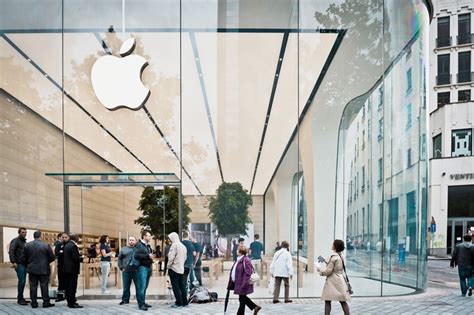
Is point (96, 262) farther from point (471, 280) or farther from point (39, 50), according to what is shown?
point (471, 280)

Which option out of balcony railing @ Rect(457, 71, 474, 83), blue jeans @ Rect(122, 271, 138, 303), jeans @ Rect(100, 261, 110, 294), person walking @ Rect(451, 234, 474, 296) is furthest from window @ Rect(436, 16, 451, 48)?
blue jeans @ Rect(122, 271, 138, 303)

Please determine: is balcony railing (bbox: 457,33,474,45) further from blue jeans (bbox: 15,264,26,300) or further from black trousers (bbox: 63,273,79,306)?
blue jeans (bbox: 15,264,26,300)

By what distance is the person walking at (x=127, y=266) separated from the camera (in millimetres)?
10758

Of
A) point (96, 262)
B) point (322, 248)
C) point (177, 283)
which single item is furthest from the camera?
point (322, 248)

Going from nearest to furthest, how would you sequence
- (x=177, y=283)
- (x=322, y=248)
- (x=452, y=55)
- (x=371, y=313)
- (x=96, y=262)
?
1. (x=371, y=313)
2. (x=177, y=283)
3. (x=96, y=262)
4. (x=322, y=248)
5. (x=452, y=55)

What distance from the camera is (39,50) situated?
43.2ft

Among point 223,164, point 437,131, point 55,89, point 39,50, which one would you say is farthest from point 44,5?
point 437,131

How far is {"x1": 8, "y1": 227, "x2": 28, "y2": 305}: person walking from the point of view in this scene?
441 inches

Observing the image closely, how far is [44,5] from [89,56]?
1.69 metres

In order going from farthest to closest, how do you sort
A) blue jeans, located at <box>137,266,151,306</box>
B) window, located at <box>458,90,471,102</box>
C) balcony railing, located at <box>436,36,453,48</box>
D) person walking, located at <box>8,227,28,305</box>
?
balcony railing, located at <box>436,36,453,48</box> < window, located at <box>458,90,471,102</box> < person walking, located at <box>8,227,28,305</box> < blue jeans, located at <box>137,266,151,306</box>

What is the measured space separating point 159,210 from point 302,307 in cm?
421

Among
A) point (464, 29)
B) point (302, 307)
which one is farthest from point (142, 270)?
point (464, 29)

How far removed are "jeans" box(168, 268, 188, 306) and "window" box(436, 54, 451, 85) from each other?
37.4m

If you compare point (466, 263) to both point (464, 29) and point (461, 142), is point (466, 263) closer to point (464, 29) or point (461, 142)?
point (461, 142)
